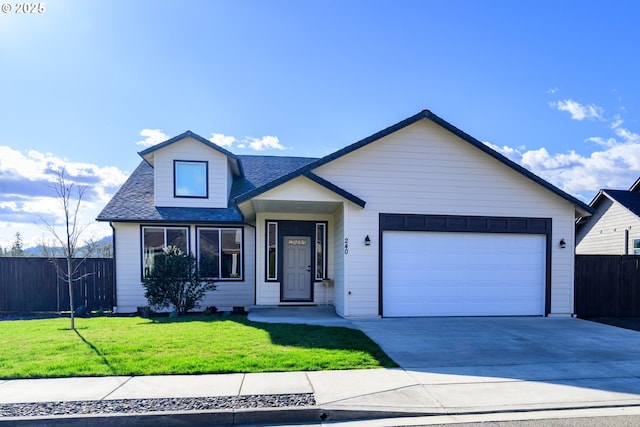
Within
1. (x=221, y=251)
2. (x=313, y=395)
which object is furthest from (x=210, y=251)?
(x=313, y=395)

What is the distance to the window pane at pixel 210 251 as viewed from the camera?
Answer: 12.7 m

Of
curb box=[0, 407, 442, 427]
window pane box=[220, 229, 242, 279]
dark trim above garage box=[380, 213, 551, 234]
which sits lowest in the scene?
curb box=[0, 407, 442, 427]

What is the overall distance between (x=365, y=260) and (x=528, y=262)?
4.86 meters

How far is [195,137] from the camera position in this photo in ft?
42.5

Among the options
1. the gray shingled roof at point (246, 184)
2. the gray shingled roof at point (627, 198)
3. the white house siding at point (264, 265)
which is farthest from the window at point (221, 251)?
the gray shingled roof at point (627, 198)

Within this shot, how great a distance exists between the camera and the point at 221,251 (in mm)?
12914

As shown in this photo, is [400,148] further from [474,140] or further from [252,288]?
[252,288]

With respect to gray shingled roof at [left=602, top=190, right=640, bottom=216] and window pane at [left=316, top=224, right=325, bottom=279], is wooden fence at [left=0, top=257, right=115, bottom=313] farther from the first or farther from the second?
gray shingled roof at [left=602, top=190, right=640, bottom=216]

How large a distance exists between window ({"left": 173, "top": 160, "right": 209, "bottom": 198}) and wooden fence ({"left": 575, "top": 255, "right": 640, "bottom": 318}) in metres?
12.4

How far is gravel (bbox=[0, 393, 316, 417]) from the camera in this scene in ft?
14.1

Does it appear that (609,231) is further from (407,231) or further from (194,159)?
(194,159)

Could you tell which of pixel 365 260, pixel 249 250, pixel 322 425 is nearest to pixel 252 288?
pixel 249 250

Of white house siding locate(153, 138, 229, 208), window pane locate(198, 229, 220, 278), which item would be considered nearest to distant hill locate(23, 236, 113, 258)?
white house siding locate(153, 138, 229, 208)

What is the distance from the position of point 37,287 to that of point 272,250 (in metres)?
7.79
